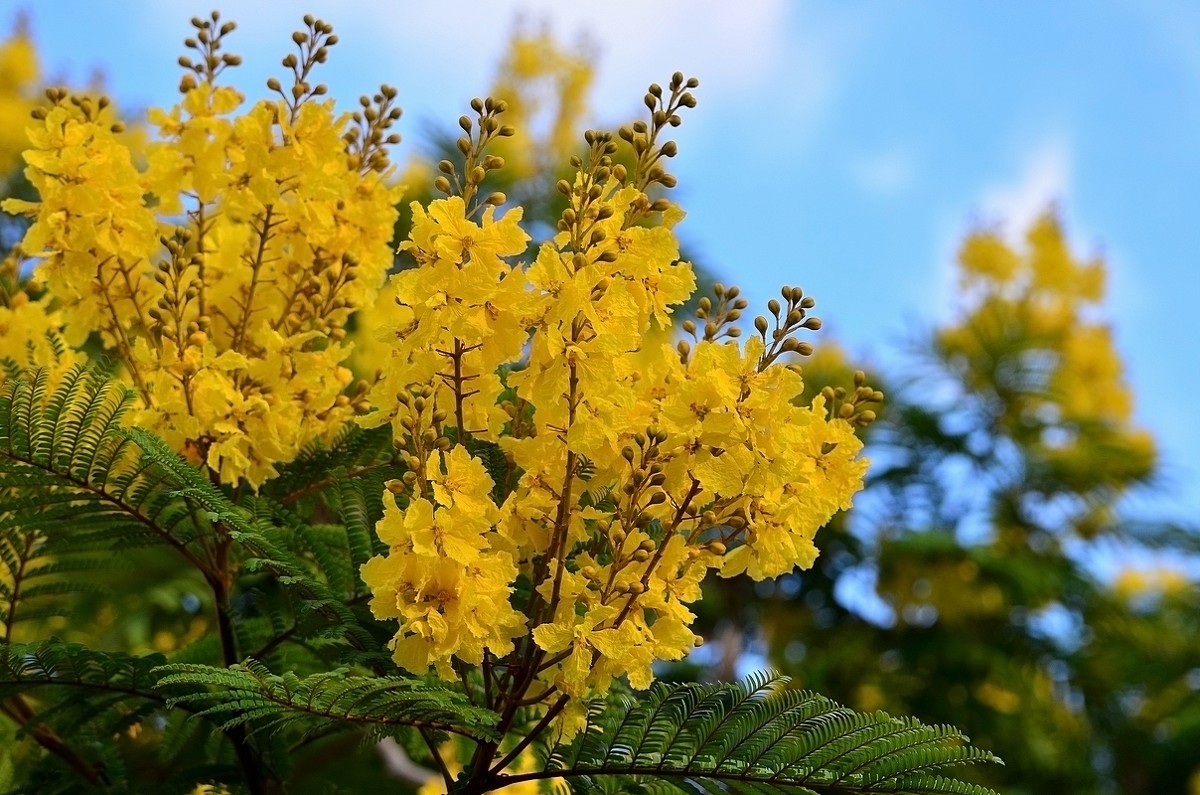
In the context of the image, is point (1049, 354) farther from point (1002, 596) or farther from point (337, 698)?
point (337, 698)

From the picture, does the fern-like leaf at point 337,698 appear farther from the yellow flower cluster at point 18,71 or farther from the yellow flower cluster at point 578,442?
the yellow flower cluster at point 18,71

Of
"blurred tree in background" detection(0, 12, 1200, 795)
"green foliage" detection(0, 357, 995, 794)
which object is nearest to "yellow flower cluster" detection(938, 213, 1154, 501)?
"blurred tree in background" detection(0, 12, 1200, 795)

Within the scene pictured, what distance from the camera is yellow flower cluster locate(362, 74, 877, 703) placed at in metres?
1.66

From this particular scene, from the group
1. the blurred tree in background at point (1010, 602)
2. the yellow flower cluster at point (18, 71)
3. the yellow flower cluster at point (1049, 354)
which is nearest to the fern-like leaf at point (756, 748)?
the blurred tree in background at point (1010, 602)

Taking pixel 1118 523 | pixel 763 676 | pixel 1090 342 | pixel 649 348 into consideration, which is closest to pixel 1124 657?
pixel 1118 523

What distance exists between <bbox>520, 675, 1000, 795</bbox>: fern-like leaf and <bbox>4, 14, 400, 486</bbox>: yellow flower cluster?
0.73 m

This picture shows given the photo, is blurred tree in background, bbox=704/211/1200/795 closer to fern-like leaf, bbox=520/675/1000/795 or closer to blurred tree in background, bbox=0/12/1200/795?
blurred tree in background, bbox=0/12/1200/795

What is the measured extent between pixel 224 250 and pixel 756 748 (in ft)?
4.35

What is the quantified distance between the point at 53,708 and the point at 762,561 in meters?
1.22

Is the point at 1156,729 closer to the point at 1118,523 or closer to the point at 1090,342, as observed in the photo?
the point at 1118,523

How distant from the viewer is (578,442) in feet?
5.47

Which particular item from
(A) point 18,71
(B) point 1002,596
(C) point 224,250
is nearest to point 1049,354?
(B) point 1002,596

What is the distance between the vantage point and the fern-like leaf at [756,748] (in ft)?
5.76

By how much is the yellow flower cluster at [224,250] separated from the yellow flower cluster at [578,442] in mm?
374
